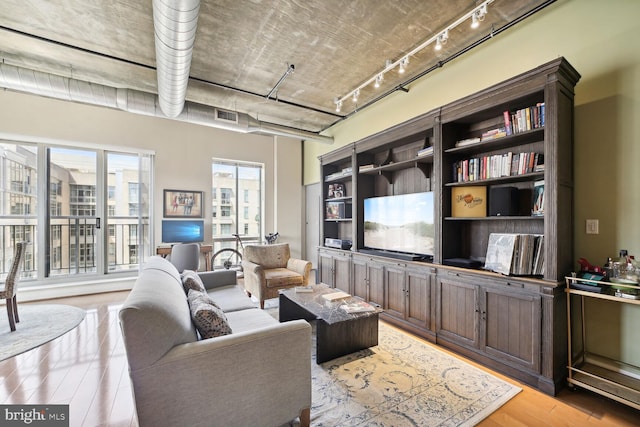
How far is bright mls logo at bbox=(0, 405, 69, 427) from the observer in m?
1.63

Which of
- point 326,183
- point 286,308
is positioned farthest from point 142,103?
point 286,308

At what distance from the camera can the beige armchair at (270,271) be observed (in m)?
3.68

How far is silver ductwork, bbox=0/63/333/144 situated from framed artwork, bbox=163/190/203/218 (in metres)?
1.76

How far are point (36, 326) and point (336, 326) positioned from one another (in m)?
3.58

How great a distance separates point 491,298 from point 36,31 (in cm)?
519

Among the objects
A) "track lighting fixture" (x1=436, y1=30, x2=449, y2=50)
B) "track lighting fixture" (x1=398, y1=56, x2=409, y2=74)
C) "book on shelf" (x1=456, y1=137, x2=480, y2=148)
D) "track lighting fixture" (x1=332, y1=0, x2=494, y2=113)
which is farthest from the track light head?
"book on shelf" (x1=456, y1=137, x2=480, y2=148)

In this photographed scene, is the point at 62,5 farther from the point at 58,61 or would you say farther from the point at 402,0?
the point at 402,0

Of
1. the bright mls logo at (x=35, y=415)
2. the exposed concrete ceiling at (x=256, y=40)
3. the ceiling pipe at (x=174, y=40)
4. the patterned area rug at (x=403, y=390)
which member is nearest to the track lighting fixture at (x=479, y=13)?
the exposed concrete ceiling at (x=256, y=40)

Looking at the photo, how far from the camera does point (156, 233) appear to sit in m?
5.17

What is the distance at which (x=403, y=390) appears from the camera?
6.55 ft

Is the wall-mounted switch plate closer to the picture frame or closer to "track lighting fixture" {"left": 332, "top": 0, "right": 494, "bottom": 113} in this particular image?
"track lighting fixture" {"left": 332, "top": 0, "right": 494, "bottom": 113}

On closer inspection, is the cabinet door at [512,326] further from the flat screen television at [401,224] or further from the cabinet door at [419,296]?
the flat screen television at [401,224]

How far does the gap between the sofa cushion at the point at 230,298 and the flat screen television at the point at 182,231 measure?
91.7 inches

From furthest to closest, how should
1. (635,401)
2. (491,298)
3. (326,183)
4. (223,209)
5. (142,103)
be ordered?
(223,209) < (326,183) < (142,103) < (491,298) < (635,401)
